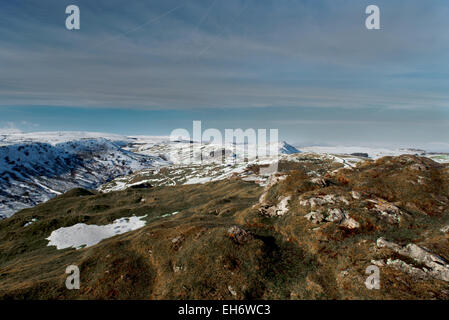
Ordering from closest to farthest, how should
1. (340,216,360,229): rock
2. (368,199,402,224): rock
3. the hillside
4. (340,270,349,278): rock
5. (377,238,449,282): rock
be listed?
(377,238,449,282): rock
the hillside
(340,270,349,278): rock
(340,216,360,229): rock
(368,199,402,224): rock

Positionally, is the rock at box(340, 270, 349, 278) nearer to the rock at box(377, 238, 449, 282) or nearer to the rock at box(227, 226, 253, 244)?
the rock at box(377, 238, 449, 282)

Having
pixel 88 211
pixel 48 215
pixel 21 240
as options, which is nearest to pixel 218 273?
pixel 21 240

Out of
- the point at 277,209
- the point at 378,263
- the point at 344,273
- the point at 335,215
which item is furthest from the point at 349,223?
the point at 277,209

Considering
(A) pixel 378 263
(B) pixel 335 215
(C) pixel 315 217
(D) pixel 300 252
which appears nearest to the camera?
(A) pixel 378 263

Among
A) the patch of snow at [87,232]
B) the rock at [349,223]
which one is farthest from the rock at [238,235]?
the patch of snow at [87,232]

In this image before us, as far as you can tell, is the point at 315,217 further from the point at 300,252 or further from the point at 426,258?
the point at 426,258

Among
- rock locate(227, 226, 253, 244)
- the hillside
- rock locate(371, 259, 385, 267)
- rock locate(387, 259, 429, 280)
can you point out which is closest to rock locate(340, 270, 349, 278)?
the hillside

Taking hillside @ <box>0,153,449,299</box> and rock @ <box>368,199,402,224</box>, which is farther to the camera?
rock @ <box>368,199,402,224</box>

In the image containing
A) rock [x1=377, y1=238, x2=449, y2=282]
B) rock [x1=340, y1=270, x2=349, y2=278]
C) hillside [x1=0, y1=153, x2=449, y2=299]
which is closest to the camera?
rock [x1=377, y1=238, x2=449, y2=282]
